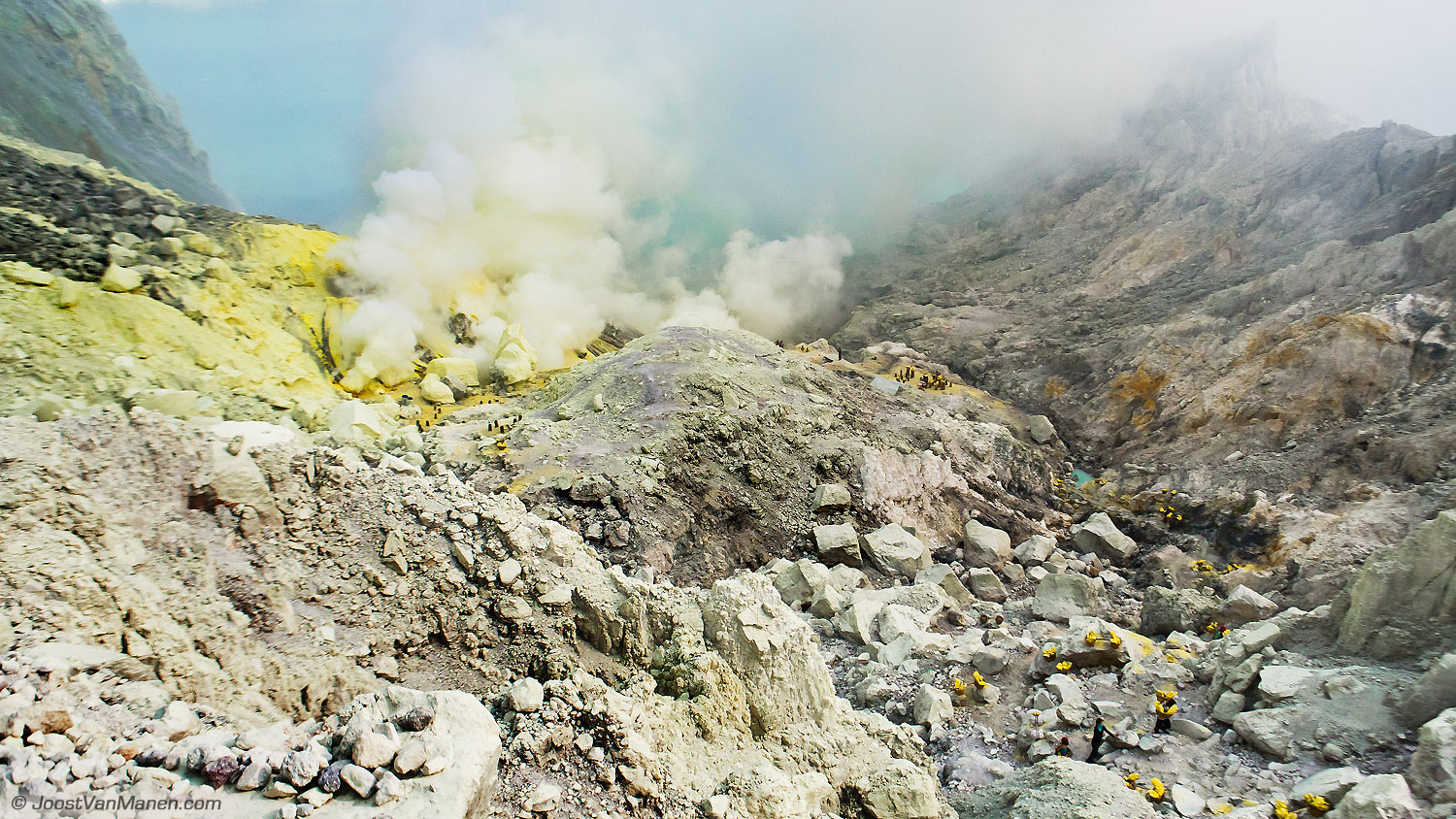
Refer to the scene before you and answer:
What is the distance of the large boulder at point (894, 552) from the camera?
45.6 feet

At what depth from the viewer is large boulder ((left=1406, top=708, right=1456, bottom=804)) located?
5.17m

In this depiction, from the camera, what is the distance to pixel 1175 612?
11.0 meters

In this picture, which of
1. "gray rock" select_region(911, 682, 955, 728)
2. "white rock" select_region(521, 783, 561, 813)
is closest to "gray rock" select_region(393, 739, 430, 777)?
"white rock" select_region(521, 783, 561, 813)

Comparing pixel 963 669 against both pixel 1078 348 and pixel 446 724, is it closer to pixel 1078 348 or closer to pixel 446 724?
pixel 446 724

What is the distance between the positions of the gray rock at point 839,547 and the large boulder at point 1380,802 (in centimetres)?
897

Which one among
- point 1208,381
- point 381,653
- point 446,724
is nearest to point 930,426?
point 1208,381

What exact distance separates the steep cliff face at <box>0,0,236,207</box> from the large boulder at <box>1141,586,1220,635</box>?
27904 millimetres

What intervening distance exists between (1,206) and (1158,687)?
24.4 meters

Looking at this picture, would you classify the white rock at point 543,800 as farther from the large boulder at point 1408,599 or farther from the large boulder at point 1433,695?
the large boulder at point 1408,599

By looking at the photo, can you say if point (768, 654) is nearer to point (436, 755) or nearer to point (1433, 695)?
point (436, 755)

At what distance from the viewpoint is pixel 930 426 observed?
1961cm

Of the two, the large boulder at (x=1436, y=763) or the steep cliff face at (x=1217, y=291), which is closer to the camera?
the large boulder at (x=1436, y=763)

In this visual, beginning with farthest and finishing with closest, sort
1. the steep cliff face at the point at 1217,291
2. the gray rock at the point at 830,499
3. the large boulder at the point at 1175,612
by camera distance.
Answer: the steep cliff face at the point at 1217,291 → the gray rock at the point at 830,499 → the large boulder at the point at 1175,612

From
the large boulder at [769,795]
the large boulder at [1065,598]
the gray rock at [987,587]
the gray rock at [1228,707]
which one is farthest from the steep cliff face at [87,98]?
the gray rock at [1228,707]
